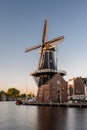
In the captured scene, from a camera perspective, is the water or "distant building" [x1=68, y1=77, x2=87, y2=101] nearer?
the water

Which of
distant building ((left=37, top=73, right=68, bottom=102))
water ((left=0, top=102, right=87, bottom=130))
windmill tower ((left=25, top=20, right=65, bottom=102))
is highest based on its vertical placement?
windmill tower ((left=25, top=20, right=65, bottom=102))

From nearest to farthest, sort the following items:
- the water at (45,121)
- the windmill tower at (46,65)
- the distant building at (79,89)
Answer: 1. the water at (45,121)
2. the windmill tower at (46,65)
3. the distant building at (79,89)

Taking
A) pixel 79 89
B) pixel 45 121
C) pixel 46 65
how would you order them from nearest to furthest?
pixel 45 121 → pixel 46 65 → pixel 79 89

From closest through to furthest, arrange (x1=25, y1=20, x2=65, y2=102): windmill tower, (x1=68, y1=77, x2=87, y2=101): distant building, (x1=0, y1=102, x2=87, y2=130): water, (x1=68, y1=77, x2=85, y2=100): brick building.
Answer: (x1=0, y1=102, x2=87, y2=130): water < (x1=25, y1=20, x2=65, y2=102): windmill tower < (x1=68, y1=77, x2=87, y2=101): distant building < (x1=68, y1=77, x2=85, y2=100): brick building

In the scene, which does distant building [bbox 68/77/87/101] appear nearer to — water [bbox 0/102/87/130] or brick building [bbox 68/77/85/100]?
brick building [bbox 68/77/85/100]

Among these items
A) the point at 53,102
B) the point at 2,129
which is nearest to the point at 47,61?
the point at 53,102

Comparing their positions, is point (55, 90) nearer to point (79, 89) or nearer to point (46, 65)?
point (46, 65)

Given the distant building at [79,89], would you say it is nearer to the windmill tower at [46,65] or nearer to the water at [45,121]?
the windmill tower at [46,65]

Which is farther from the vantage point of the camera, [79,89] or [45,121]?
[79,89]

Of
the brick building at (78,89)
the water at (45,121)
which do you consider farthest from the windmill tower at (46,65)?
the water at (45,121)

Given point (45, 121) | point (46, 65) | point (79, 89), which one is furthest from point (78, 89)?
point (45, 121)

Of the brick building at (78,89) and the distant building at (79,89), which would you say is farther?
the brick building at (78,89)

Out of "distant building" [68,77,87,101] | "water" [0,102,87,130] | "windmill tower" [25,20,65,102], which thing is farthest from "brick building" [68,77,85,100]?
"water" [0,102,87,130]

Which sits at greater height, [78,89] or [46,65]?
[46,65]
